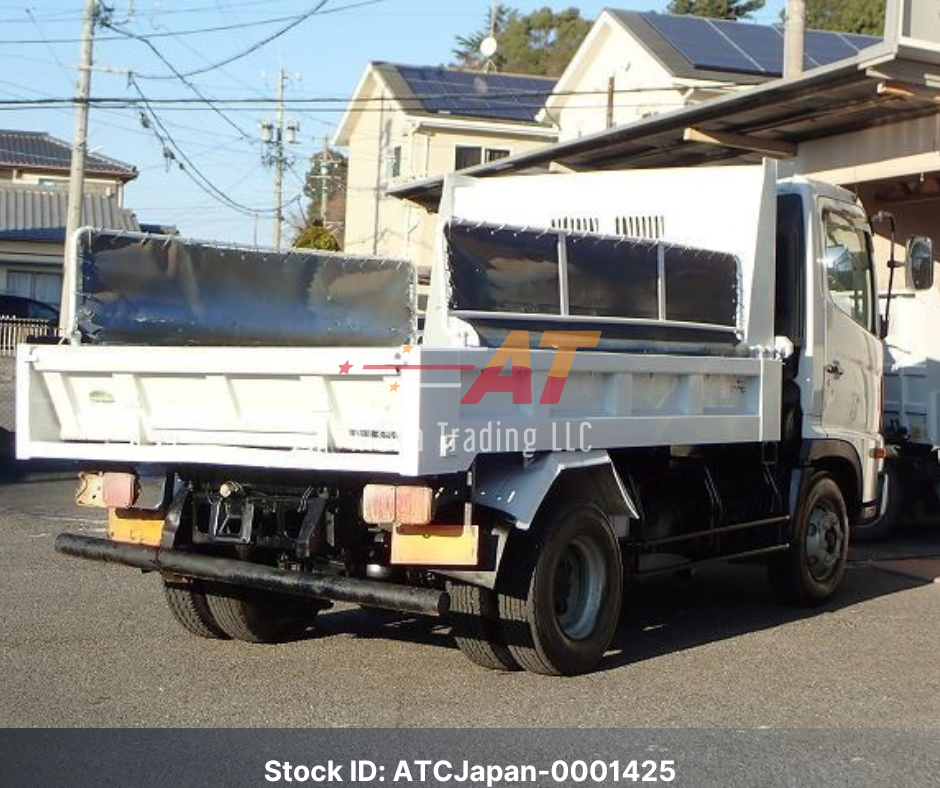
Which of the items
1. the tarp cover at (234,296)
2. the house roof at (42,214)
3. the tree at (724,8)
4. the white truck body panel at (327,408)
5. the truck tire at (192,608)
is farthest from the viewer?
the tree at (724,8)

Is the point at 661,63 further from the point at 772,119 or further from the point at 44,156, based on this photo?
A: the point at 44,156

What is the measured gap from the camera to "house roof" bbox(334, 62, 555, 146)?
40.1 metres

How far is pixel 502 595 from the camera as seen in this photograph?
289 inches

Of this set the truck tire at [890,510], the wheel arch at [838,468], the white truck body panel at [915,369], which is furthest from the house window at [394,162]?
the wheel arch at [838,468]

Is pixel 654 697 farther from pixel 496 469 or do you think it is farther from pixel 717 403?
pixel 717 403

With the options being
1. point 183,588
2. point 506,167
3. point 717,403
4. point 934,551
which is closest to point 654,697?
point 717,403

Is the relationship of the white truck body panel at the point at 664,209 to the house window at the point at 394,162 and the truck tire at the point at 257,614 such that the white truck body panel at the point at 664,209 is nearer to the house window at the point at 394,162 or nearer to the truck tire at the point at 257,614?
the truck tire at the point at 257,614

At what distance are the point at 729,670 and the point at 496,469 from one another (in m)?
2.00

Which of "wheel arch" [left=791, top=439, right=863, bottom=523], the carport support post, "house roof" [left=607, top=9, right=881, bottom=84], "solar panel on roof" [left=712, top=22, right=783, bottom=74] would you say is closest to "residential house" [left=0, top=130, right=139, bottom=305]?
"house roof" [left=607, top=9, right=881, bottom=84]

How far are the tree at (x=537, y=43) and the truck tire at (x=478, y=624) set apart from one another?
7671cm

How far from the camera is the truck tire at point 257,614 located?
8.37 m

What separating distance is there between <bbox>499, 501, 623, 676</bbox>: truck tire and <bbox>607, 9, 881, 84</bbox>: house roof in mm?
23372

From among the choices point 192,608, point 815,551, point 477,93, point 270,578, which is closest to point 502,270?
point 270,578

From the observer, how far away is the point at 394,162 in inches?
1647
